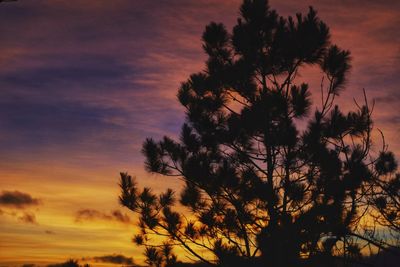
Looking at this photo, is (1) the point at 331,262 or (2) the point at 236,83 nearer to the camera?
(1) the point at 331,262

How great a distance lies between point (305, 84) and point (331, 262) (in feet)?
18.8

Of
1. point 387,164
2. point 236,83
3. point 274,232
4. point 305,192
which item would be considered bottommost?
point 274,232

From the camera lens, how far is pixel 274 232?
28.8 ft

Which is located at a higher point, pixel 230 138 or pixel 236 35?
pixel 236 35

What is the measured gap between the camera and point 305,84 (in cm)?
1066

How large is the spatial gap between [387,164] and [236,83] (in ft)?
12.7

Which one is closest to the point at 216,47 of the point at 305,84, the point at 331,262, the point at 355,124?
the point at 305,84

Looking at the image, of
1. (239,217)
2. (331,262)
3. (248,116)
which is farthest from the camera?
(248,116)

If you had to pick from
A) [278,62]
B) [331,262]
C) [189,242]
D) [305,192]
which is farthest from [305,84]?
[331,262]

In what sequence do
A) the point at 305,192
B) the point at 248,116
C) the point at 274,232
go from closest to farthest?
the point at 274,232
the point at 305,192
the point at 248,116

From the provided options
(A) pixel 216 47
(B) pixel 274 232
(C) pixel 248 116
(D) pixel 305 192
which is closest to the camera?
(B) pixel 274 232

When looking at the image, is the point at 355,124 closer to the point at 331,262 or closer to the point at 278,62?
the point at 278,62

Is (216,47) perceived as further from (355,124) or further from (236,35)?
(355,124)

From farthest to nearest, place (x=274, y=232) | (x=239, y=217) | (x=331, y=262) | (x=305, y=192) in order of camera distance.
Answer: (x=239, y=217) < (x=305, y=192) < (x=274, y=232) < (x=331, y=262)
